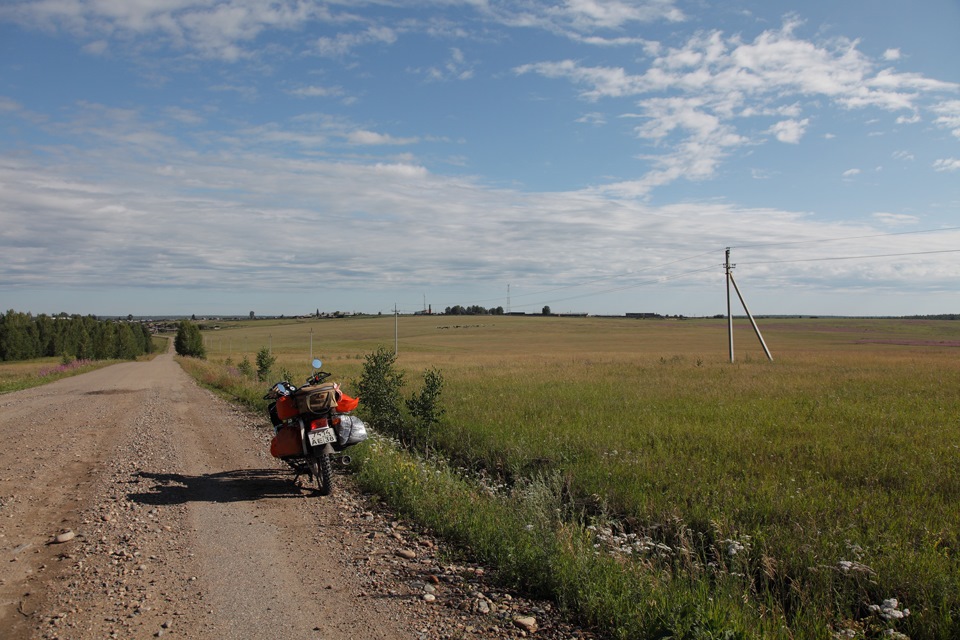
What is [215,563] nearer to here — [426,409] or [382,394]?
[426,409]

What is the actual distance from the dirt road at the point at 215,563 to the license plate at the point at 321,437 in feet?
2.08

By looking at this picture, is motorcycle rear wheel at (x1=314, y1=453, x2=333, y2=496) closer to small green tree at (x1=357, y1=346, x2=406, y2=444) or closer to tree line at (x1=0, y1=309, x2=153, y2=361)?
small green tree at (x1=357, y1=346, x2=406, y2=444)

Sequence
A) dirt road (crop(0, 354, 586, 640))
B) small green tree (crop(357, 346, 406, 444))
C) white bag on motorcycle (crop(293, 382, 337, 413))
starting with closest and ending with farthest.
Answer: dirt road (crop(0, 354, 586, 640)), white bag on motorcycle (crop(293, 382, 337, 413)), small green tree (crop(357, 346, 406, 444))

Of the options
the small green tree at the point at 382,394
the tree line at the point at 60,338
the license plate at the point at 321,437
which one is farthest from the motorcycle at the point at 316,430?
the tree line at the point at 60,338

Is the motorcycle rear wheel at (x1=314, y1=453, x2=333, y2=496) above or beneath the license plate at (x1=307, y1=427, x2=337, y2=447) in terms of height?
beneath

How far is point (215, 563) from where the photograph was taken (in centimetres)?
479

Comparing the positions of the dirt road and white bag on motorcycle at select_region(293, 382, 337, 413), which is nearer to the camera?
the dirt road

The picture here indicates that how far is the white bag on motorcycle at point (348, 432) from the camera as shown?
285 inches

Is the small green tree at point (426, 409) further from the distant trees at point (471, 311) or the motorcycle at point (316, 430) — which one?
the distant trees at point (471, 311)

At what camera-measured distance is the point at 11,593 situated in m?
4.20

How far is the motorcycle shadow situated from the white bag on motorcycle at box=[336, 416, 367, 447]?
2.58ft

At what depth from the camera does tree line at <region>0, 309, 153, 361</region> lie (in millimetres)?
82750

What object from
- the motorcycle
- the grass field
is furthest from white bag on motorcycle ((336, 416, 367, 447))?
the grass field

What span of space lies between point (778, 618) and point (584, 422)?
8540 millimetres
